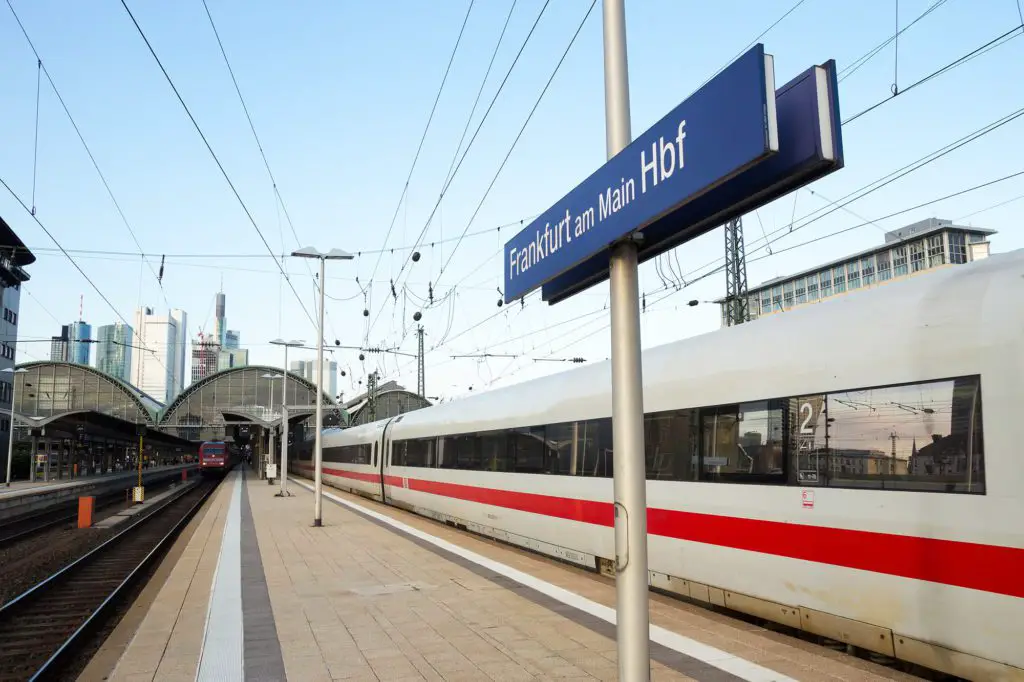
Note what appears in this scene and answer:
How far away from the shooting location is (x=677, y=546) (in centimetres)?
831

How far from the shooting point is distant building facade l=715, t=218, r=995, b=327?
95.4 meters

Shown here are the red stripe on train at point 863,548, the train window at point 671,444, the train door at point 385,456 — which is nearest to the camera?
the red stripe on train at point 863,548

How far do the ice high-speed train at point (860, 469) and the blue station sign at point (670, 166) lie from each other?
9.54ft

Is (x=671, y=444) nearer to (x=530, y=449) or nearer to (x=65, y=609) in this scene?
(x=530, y=449)

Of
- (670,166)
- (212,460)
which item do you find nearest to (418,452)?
(670,166)

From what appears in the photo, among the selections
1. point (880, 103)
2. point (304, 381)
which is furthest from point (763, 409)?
point (304, 381)

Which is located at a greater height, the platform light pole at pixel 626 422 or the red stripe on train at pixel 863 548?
the platform light pole at pixel 626 422

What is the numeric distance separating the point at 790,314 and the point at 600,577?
5068 millimetres

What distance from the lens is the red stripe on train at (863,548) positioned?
4965 millimetres

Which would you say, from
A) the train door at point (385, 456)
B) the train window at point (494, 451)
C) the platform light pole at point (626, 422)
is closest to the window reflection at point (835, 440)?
the platform light pole at point (626, 422)

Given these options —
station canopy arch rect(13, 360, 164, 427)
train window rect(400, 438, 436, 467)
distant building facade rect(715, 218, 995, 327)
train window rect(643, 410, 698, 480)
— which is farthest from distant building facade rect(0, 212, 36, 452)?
distant building facade rect(715, 218, 995, 327)

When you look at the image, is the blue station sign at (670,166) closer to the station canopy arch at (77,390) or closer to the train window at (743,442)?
the train window at (743,442)

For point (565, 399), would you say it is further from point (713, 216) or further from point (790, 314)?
point (713, 216)

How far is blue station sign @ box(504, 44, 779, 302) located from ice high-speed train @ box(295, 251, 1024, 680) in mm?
2908
